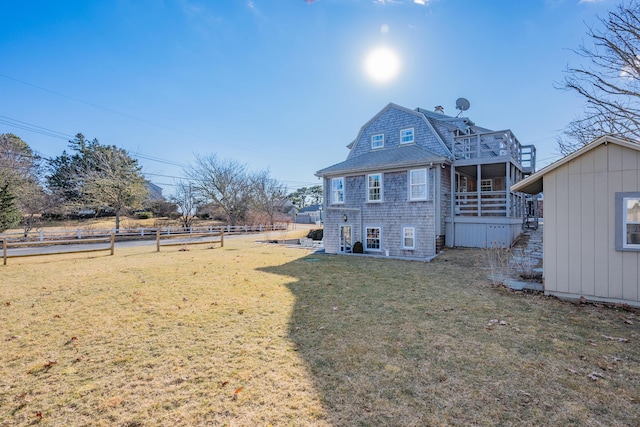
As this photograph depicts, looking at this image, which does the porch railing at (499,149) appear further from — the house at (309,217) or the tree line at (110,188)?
the house at (309,217)

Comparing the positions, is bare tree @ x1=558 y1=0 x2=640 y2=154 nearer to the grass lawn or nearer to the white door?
the grass lawn

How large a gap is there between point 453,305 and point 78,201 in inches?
1408

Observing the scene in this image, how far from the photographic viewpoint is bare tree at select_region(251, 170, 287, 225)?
1483 inches

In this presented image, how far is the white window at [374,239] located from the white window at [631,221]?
924 cm

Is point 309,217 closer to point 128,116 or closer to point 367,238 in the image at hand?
point 128,116

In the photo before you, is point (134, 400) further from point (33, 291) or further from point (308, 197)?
point (308, 197)

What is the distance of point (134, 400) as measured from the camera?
9.24 ft

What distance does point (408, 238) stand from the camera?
1352 cm

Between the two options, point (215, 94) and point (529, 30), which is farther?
point (215, 94)

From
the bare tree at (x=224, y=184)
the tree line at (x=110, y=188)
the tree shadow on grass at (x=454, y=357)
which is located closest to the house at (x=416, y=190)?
the tree shadow on grass at (x=454, y=357)

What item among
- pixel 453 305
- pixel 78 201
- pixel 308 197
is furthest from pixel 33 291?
pixel 308 197

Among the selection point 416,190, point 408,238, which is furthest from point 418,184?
point 408,238

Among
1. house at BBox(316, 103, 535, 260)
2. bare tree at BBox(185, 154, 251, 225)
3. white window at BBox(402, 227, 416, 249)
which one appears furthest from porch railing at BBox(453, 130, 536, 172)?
bare tree at BBox(185, 154, 251, 225)

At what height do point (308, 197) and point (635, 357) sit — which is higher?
point (308, 197)
